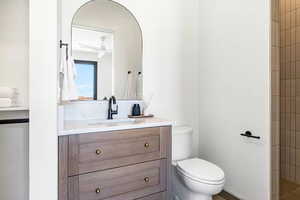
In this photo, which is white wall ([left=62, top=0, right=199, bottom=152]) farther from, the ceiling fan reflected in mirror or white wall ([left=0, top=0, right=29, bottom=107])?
white wall ([left=0, top=0, right=29, bottom=107])

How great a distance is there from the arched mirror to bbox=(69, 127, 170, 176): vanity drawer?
2.08 ft

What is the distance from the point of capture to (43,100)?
4.10 feet

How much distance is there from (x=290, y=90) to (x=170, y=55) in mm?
1620

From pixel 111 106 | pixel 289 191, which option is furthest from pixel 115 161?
pixel 289 191

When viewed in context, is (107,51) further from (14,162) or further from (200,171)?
(200,171)

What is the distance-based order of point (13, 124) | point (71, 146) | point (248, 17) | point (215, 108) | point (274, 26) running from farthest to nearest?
point (215, 108)
point (248, 17)
point (274, 26)
point (13, 124)
point (71, 146)

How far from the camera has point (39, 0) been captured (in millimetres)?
1218

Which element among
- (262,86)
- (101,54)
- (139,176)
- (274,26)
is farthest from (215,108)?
(101,54)

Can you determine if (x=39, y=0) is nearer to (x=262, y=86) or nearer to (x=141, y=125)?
(x=141, y=125)

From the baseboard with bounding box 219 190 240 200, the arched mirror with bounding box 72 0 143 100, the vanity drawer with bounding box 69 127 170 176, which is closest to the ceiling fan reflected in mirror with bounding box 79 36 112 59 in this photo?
the arched mirror with bounding box 72 0 143 100

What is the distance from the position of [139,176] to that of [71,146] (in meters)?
0.60

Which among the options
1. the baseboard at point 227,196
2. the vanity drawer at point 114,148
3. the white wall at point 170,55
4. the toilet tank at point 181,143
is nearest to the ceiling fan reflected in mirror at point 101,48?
the white wall at point 170,55

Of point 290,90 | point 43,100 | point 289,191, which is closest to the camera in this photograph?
point 43,100

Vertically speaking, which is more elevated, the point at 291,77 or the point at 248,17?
the point at 248,17
